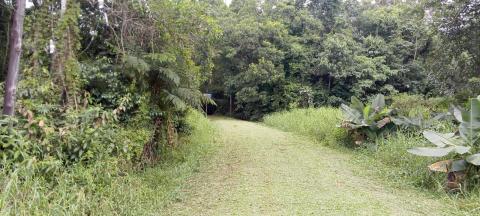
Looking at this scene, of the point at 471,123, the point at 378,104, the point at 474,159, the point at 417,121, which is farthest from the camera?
the point at 378,104

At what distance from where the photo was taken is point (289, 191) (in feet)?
16.6

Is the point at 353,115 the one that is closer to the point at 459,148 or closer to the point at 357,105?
the point at 357,105

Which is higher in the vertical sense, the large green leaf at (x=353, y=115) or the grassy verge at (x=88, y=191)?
the large green leaf at (x=353, y=115)

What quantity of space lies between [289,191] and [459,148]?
2.44m

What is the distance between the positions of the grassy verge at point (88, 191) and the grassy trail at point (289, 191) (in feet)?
1.14

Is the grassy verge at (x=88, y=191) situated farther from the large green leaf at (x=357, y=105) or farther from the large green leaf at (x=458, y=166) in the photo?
the large green leaf at (x=357, y=105)

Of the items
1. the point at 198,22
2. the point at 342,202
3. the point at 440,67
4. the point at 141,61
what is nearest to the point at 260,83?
the point at 440,67

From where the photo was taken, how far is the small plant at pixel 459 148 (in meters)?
5.00

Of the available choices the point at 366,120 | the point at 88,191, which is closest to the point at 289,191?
the point at 88,191

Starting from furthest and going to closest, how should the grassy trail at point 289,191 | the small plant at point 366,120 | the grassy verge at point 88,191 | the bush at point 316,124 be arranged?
the bush at point 316,124 → the small plant at point 366,120 → the grassy trail at point 289,191 → the grassy verge at point 88,191

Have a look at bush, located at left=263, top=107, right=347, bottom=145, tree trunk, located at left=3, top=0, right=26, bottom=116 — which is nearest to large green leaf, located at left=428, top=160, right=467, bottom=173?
bush, located at left=263, top=107, right=347, bottom=145

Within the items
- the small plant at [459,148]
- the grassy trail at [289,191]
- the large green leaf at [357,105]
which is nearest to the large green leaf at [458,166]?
the small plant at [459,148]

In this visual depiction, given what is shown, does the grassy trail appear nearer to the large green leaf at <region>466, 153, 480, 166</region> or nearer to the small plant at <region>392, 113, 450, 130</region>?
the large green leaf at <region>466, 153, 480, 166</region>

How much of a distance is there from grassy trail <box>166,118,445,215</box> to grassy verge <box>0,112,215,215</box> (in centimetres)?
35
